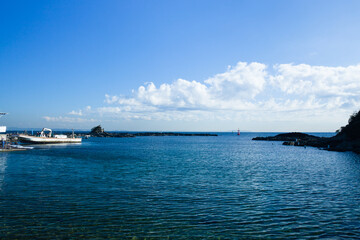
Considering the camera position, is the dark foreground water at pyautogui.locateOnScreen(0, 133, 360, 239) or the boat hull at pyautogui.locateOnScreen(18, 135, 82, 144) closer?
the dark foreground water at pyautogui.locateOnScreen(0, 133, 360, 239)

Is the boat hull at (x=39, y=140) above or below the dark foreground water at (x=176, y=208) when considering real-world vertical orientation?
above

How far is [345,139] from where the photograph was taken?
82.4m

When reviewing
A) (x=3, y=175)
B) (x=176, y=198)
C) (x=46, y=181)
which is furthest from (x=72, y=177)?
(x=176, y=198)

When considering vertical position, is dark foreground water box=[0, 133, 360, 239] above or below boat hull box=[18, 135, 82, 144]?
below

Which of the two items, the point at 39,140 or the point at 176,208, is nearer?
the point at 176,208

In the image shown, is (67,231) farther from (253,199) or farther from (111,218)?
(253,199)

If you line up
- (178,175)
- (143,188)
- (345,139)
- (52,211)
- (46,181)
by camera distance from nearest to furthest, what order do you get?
(52,211) < (143,188) < (46,181) < (178,175) < (345,139)

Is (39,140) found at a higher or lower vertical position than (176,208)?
higher

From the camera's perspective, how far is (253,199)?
20.0 metres

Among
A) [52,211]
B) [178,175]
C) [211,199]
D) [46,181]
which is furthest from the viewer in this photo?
[178,175]

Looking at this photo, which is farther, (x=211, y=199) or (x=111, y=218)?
(x=211, y=199)

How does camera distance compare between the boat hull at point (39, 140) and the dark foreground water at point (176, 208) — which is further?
the boat hull at point (39, 140)

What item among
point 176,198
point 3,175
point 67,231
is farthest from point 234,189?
point 3,175

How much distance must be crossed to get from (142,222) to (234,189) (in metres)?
11.3
